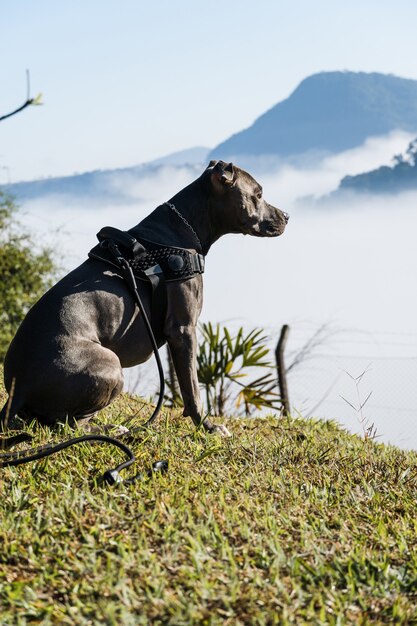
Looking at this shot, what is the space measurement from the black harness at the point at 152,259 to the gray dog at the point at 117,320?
2 cm

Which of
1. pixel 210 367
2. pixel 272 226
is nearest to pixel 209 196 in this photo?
pixel 272 226

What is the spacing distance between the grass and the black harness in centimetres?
86

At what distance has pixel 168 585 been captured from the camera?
3.13 metres

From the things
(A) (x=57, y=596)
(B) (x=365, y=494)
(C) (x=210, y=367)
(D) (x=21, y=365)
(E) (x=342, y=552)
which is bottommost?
(A) (x=57, y=596)

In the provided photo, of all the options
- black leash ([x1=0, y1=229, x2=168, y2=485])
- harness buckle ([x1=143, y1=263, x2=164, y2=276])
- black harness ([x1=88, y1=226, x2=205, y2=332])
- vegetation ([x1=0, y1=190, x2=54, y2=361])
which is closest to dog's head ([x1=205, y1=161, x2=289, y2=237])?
black harness ([x1=88, y1=226, x2=205, y2=332])

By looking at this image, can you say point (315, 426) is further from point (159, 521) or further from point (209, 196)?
point (159, 521)

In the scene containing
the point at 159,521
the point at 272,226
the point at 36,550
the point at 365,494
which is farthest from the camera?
the point at 272,226

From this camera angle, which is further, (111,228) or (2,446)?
(111,228)

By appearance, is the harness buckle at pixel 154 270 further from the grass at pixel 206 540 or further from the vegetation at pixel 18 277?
the vegetation at pixel 18 277

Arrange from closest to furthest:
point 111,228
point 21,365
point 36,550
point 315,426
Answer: point 36,550
point 21,365
point 111,228
point 315,426

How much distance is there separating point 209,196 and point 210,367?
12.8 ft

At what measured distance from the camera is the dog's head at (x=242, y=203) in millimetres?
5441

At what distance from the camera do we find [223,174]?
5.39 m

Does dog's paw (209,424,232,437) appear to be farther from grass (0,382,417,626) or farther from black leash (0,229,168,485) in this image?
black leash (0,229,168,485)
